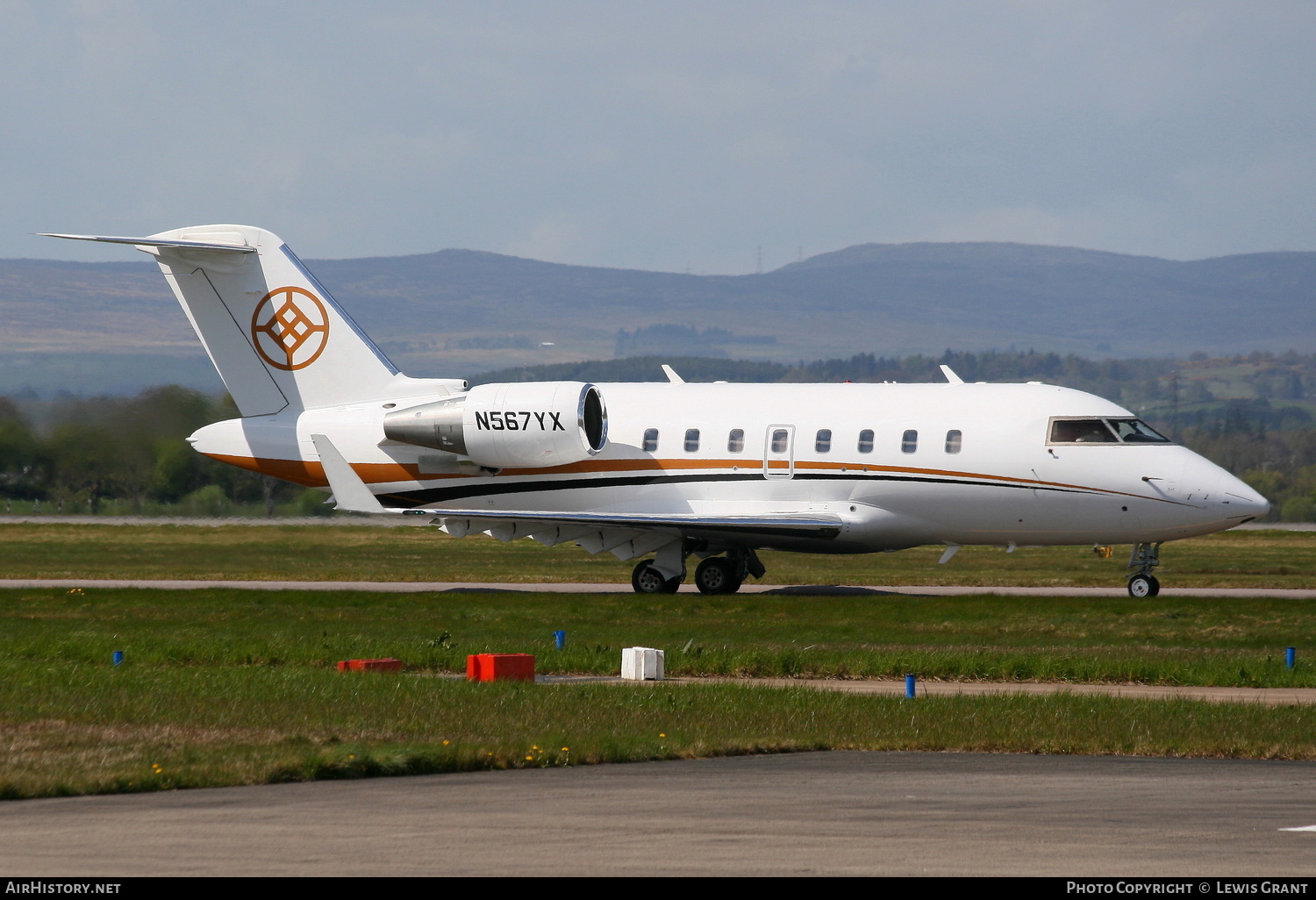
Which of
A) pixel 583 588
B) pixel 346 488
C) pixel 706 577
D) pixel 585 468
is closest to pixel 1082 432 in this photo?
pixel 706 577

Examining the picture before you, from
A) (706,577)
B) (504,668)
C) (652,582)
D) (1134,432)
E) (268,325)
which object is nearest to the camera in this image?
(504,668)

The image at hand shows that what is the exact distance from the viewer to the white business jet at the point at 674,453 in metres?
31.3

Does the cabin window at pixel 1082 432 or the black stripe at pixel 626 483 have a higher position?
the cabin window at pixel 1082 432

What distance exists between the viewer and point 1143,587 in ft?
103

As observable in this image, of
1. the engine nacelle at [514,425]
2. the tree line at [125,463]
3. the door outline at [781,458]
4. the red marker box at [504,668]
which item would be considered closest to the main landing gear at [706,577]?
the door outline at [781,458]

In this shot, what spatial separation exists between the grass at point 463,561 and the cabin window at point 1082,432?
7.09 m

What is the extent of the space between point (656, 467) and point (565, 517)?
2535 mm

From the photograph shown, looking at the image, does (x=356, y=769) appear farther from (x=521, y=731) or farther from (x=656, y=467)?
(x=656, y=467)

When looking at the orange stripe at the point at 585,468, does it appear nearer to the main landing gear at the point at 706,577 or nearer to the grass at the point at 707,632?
the main landing gear at the point at 706,577

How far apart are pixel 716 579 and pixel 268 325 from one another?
36.8 ft

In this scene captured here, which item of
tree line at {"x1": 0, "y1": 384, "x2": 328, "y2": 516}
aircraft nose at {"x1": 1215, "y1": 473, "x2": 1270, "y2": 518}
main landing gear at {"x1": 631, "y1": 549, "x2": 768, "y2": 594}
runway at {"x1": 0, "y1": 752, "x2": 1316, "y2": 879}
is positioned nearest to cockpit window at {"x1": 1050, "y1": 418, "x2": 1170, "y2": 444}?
aircraft nose at {"x1": 1215, "y1": 473, "x2": 1270, "y2": 518}

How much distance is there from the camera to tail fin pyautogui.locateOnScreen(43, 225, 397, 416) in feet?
115

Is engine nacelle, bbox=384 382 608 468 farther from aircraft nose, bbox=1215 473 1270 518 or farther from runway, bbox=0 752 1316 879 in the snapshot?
runway, bbox=0 752 1316 879

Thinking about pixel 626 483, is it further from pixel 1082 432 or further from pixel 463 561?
pixel 463 561
